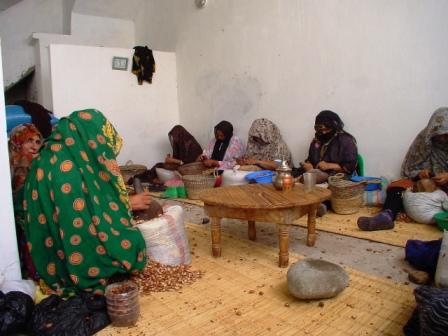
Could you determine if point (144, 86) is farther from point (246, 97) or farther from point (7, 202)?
point (7, 202)

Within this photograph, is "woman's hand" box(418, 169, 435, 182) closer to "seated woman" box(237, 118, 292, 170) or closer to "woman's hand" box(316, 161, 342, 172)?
"woman's hand" box(316, 161, 342, 172)

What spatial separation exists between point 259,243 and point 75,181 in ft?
5.00

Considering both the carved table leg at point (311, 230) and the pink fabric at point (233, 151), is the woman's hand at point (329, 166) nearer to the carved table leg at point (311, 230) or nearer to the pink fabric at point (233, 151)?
the carved table leg at point (311, 230)

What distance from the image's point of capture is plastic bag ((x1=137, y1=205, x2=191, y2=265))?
7.71 feet

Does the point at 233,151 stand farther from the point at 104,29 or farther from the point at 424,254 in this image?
the point at 104,29

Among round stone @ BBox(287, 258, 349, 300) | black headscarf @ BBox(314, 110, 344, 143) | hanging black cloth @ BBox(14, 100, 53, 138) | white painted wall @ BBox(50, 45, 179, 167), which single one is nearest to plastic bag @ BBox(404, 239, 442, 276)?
round stone @ BBox(287, 258, 349, 300)

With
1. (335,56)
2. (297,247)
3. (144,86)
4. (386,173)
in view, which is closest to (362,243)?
(297,247)

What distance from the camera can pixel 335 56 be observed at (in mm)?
4441

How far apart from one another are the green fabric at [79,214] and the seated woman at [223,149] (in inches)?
118

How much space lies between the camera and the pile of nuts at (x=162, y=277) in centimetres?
226

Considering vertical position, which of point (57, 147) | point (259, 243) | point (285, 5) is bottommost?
point (259, 243)

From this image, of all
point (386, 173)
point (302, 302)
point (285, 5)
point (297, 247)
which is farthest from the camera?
point (285, 5)

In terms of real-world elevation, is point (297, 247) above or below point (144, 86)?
below

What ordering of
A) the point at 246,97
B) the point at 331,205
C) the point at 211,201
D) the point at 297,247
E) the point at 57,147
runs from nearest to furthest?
the point at 57,147
the point at 211,201
the point at 297,247
the point at 331,205
the point at 246,97
